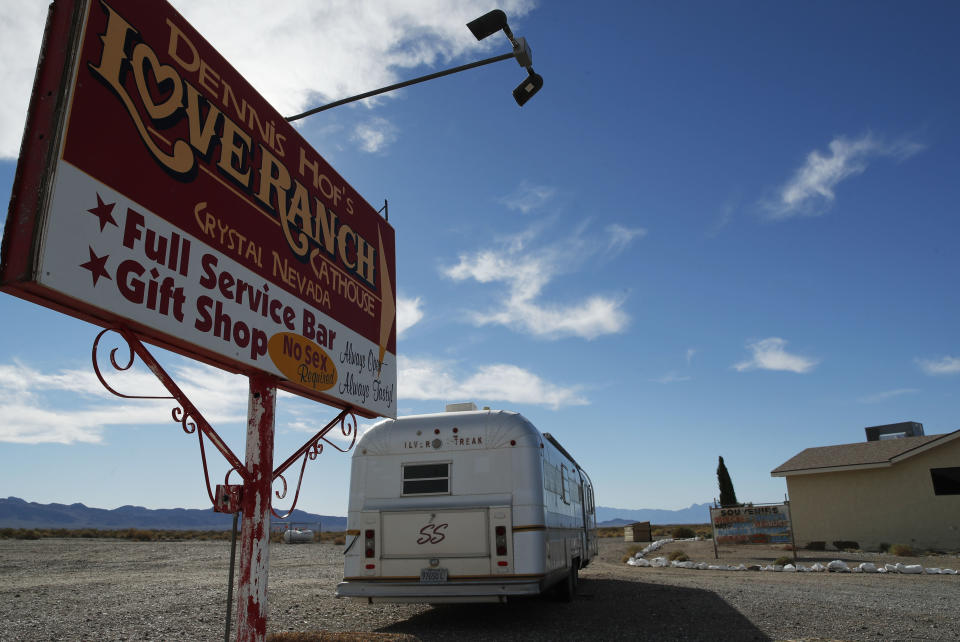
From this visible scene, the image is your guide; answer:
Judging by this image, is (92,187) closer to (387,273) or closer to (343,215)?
(343,215)

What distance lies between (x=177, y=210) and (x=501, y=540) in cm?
607

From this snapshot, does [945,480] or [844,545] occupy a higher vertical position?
[945,480]

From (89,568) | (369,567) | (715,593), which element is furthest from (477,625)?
(89,568)

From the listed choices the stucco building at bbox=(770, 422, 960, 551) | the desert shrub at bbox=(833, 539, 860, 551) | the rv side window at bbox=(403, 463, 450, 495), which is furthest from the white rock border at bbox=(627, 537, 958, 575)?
the rv side window at bbox=(403, 463, 450, 495)

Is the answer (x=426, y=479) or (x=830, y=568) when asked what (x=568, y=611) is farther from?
(x=830, y=568)

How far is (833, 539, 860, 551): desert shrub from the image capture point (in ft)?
79.7

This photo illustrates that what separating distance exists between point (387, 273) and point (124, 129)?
12.7 ft

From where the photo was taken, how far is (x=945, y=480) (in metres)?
23.3

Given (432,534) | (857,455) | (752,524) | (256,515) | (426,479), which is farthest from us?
(857,455)

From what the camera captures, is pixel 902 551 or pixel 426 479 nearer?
pixel 426 479

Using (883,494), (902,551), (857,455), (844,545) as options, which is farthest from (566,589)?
(857,455)

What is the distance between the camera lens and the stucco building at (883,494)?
2303 centimetres

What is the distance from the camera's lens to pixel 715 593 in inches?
452

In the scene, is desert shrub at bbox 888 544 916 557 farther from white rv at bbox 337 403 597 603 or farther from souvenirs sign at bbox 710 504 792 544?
white rv at bbox 337 403 597 603
